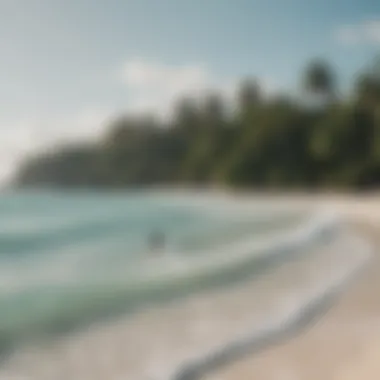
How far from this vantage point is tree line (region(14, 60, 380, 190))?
4.35 feet

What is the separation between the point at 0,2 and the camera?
117cm

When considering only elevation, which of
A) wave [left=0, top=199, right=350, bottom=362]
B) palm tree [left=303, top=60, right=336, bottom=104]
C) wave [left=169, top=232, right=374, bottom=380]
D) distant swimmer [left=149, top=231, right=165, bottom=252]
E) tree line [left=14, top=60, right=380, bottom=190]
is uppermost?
palm tree [left=303, top=60, right=336, bottom=104]

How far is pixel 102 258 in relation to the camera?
95.0 inches

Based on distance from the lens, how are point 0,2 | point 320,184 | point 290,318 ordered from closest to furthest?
point 0,2 < point 290,318 < point 320,184

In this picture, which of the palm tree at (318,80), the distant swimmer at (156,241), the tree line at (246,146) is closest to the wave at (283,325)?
the tree line at (246,146)

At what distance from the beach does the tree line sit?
193 millimetres

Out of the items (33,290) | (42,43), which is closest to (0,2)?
(42,43)

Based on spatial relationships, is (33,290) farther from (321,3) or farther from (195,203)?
(321,3)

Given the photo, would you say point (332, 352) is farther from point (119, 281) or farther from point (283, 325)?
point (119, 281)

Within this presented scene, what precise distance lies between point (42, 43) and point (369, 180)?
1.04 metres

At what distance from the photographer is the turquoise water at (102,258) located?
1.57 metres

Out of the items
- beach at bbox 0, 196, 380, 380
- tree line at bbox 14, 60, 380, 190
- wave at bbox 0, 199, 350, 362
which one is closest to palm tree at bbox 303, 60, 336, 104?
tree line at bbox 14, 60, 380, 190

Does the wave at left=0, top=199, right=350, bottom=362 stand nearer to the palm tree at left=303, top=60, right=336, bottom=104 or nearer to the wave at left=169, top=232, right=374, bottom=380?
the wave at left=169, top=232, right=374, bottom=380

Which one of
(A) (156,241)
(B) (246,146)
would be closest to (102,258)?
(A) (156,241)
